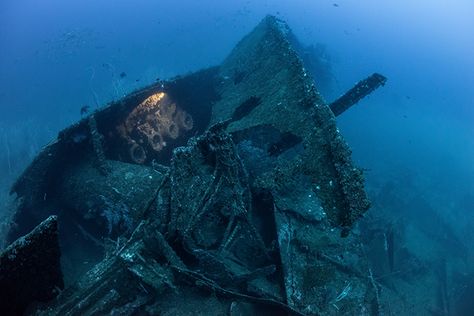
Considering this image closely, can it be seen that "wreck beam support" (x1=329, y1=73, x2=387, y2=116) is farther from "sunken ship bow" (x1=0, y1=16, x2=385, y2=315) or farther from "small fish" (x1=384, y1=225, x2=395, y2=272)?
"small fish" (x1=384, y1=225, x2=395, y2=272)

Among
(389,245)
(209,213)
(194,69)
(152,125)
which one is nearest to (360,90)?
(209,213)

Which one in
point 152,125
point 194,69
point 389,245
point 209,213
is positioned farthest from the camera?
point 194,69

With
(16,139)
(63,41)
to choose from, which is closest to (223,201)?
(16,139)

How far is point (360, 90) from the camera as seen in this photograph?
738 cm

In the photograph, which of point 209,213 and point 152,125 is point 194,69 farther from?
point 209,213

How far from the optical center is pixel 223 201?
4969mm

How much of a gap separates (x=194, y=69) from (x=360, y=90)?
26341 millimetres

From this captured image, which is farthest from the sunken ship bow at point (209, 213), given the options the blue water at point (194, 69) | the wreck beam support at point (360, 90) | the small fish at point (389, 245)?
the small fish at point (389, 245)

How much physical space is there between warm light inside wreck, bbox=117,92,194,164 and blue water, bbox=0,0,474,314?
516cm

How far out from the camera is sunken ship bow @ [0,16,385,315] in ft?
12.7

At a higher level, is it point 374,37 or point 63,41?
point 63,41

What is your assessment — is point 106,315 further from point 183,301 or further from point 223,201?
point 223,201

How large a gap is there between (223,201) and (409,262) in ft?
26.3

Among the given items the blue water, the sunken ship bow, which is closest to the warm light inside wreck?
the sunken ship bow
